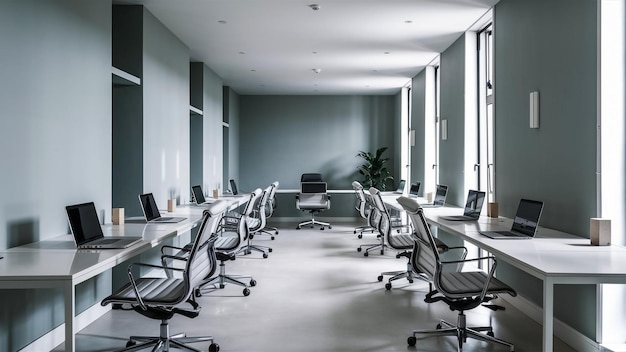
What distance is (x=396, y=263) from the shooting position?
6707 mm

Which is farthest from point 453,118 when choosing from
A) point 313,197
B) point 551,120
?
point 313,197

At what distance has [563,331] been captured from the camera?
12.1 ft

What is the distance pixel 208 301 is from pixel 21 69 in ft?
8.27

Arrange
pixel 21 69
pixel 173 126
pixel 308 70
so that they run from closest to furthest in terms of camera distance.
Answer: pixel 21 69
pixel 173 126
pixel 308 70

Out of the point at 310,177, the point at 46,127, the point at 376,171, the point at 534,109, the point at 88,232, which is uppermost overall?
the point at 534,109

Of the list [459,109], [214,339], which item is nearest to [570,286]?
[214,339]

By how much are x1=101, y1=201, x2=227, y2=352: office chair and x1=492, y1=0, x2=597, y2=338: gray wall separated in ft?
8.01

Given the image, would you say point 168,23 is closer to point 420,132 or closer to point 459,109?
point 459,109

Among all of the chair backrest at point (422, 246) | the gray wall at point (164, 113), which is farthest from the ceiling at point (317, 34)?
the chair backrest at point (422, 246)

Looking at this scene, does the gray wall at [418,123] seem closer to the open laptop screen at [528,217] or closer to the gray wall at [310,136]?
the gray wall at [310,136]

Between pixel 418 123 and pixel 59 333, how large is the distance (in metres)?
7.12

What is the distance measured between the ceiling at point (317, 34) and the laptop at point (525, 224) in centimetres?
233

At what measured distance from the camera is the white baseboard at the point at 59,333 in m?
3.35

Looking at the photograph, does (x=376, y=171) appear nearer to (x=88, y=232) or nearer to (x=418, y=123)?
(x=418, y=123)
